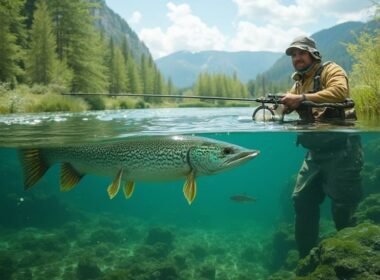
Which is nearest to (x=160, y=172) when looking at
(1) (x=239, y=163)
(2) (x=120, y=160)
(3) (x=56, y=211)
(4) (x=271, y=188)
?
(2) (x=120, y=160)

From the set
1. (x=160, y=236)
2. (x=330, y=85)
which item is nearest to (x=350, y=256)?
(x=330, y=85)

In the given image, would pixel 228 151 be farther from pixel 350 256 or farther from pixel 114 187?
pixel 350 256

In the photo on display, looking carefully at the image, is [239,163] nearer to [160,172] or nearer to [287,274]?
[160,172]

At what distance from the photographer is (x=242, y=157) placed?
4734mm

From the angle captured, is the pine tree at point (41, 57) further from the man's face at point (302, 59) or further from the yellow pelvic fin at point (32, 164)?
the man's face at point (302, 59)

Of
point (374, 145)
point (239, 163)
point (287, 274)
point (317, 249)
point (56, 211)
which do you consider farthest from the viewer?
point (56, 211)

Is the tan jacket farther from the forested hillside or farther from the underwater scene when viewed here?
the forested hillside

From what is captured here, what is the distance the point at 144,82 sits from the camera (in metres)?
94.2

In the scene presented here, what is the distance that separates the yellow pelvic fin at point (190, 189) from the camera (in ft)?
16.0

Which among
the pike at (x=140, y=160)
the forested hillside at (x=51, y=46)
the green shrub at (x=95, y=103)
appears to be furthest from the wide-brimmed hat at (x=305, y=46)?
the green shrub at (x=95, y=103)

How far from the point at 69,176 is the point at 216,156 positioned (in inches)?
88.3

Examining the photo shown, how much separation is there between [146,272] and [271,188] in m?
55.8

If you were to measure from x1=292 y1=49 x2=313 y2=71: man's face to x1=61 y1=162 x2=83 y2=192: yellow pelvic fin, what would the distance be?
410cm

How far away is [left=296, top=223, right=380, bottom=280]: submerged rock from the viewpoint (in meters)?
5.98
